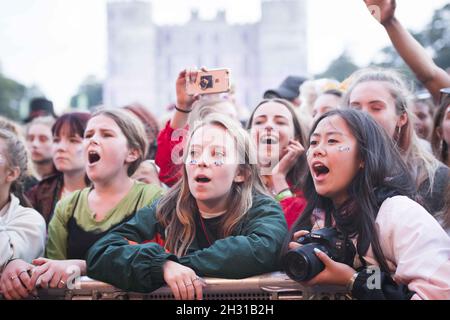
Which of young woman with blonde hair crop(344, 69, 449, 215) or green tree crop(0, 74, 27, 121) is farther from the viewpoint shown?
green tree crop(0, 74, 27, 121)

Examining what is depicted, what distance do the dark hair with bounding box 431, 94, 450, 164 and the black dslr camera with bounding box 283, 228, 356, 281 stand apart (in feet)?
2.21

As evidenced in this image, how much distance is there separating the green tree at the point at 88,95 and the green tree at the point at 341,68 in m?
1.10

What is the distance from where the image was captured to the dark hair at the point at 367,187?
1.87 metres

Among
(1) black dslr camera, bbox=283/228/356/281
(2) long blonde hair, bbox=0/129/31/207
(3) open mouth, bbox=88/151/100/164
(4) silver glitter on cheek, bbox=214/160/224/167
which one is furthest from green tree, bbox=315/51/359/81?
(2) long blonde hair, bbox=0/129/31/207

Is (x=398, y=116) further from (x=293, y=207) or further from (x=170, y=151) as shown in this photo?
(x=170, y=151)

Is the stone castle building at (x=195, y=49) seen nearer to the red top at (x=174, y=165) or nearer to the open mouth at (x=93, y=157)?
the red top at (x=174, y=165)

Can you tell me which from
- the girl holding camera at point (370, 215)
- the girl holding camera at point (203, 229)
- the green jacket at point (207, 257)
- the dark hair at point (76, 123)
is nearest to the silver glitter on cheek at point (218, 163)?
the girl holding camera at point (203, 229)

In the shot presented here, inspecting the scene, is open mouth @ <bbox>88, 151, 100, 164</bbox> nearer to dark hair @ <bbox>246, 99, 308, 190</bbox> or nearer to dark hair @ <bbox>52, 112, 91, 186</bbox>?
dark hair @ <bbox>52, 112, 91, 186</bbox>

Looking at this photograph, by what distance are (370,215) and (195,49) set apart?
1131 millimetres

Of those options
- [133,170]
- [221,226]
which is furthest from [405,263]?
[133,170]

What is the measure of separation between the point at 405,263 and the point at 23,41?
1.80 m

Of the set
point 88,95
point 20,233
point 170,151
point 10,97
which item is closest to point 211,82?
point 170,151

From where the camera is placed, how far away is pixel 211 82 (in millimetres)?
2213

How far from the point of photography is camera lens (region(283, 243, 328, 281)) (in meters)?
1.76
